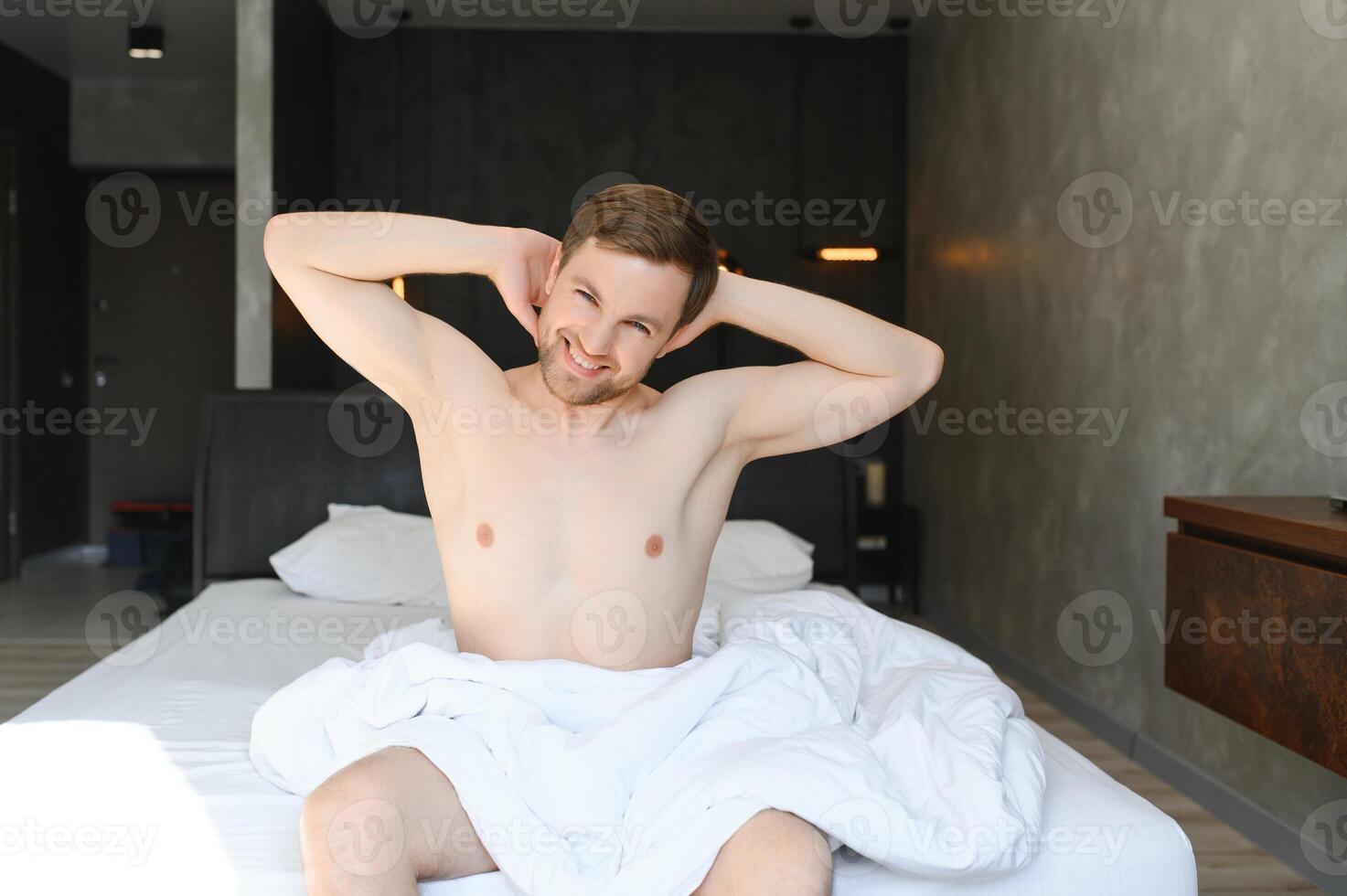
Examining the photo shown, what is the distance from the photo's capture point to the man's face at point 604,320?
4.28 feet

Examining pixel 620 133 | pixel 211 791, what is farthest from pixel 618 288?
pixel 620 133

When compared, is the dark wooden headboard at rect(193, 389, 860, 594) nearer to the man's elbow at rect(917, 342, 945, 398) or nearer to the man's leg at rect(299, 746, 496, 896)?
the man's elbow at rect(917, 342, 945, 398)

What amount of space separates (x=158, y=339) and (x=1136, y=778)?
17.6 ft

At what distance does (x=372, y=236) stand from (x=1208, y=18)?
2.08m

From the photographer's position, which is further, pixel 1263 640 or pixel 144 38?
pixel 144 38

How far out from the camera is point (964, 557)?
420cm

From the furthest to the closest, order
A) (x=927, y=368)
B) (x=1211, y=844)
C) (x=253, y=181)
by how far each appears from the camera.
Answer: (x=253, y=181) < (x=1211, y=844) < (x=927, y=368)

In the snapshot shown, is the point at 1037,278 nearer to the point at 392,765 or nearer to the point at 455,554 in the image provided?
the point at 455,554

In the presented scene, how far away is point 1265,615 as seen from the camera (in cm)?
161
